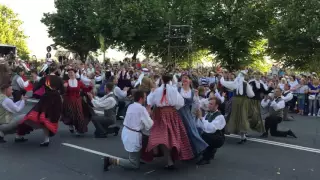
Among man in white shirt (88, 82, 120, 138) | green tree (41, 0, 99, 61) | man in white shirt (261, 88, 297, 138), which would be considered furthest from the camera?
green tree (41, 0, 99, 61)

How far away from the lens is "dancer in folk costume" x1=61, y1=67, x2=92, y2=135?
9141mm

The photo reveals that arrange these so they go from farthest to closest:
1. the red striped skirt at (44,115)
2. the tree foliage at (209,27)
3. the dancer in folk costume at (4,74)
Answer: the tree foliage at (209,27) < the dancer in folk costume at (4,74) < the red striped skirt at (44,115)

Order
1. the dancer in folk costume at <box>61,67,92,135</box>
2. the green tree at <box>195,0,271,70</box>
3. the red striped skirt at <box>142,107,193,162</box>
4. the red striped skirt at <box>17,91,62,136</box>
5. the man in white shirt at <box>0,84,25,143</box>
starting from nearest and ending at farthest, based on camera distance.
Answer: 1. the red striped skirt at <box>142,107,193,162</box>
2. the red striped skirt at <box>17,91,62,136</box>
3. the man in white shirt at <box>0,84,25,143</box>
4. the dancer in folk costume at <box>61,67,92,135</box>
5. the green tree at <box>195,0,271,70</box>

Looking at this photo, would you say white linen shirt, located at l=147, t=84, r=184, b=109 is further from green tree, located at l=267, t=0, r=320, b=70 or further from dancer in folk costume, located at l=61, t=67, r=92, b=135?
green tree, located at l=267, t=0, r=320, b=70

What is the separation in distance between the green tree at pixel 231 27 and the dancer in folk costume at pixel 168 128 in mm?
23270

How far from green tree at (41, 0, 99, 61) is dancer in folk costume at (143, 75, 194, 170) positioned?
29921 millimetres

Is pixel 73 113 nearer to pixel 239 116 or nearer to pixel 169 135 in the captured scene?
pixel 169 135

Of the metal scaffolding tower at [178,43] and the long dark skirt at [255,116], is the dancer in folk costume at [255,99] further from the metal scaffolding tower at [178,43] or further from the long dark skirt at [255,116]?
the metal scaffolding tower at [178,43]

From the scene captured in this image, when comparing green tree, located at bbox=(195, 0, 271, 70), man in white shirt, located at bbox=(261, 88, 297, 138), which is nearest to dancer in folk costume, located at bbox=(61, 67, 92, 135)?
man in white shirt, located at bbox=(261, 88, 297, 138)

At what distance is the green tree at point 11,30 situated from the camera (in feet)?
214

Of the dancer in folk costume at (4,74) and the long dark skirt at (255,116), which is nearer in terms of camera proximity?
the long dark skirt at (255,116)

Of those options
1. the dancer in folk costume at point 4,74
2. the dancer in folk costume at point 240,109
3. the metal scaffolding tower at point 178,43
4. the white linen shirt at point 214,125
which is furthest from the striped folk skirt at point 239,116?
the metal scaffolding tower at point 178,43

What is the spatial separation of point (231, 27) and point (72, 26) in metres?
15.4

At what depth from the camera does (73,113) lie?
9.17 metres
